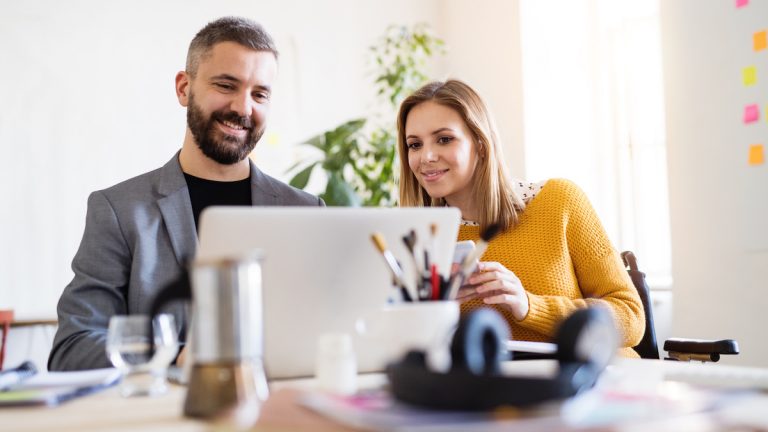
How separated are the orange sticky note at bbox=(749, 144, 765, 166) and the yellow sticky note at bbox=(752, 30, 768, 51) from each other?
348 mm

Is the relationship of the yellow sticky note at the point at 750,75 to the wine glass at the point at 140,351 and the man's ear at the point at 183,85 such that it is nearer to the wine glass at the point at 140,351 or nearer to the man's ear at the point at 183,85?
the man's ear at the point at 183,85

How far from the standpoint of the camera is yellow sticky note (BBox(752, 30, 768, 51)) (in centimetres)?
279

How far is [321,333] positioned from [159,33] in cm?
299

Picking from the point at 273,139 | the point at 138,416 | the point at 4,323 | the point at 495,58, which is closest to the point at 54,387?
the point at 138,416

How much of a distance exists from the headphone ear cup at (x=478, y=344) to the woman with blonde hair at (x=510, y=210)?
3.09 feet

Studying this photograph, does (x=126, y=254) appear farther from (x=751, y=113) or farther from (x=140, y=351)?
(x=751, y=113)

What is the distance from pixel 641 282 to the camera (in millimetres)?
2172

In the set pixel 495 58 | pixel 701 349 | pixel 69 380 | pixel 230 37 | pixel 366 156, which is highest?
pixel 495 58

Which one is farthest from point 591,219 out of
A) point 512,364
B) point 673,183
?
point 673,183

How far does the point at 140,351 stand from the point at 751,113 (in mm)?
2516

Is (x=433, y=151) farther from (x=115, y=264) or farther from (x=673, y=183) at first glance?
(x=673, y=183)

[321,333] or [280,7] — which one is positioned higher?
[280,7]

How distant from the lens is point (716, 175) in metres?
3.01

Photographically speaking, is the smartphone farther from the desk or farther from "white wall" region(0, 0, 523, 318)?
"white wall" region(0, 0, 523, 318)
